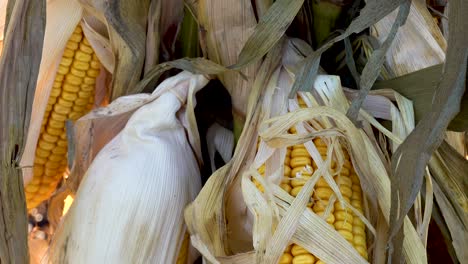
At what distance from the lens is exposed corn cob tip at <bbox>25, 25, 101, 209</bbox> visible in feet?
2.36

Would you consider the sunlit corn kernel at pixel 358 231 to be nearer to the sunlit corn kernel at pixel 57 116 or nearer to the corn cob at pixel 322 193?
the corn cob at pixel 322 193

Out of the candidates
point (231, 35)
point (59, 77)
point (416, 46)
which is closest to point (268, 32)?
point (231, 35)

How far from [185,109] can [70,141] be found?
124mm

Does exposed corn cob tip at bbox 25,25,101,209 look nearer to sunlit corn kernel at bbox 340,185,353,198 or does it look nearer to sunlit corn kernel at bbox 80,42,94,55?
sunlit corn kernel at bbox 80,42,94,55

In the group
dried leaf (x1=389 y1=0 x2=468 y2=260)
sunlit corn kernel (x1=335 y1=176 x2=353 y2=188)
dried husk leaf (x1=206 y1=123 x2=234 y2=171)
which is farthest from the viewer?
dried husk leaf (x1=206 y1=123 x2=234 y2=171)

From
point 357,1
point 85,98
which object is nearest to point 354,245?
point 357,1

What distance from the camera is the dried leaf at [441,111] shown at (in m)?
0.46

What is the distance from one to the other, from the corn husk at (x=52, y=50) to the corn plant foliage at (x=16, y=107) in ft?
0.29

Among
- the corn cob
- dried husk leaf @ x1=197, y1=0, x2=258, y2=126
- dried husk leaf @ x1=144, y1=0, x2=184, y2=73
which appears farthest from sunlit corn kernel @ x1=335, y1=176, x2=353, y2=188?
dried husk leaf @ x1=144, y1=0, x2=184, y2=73

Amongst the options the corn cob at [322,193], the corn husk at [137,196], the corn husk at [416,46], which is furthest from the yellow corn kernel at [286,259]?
the corn husk at [416,46]

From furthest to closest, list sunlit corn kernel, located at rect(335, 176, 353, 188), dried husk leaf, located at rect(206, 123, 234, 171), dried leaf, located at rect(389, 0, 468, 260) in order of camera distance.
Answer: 1. dried husk leaf, located at rect(206, 123, 234, 171)
2. sunlit corn kernel, located at rect(335, 176, 353, 188)
3. dried leaf, located at rect(389, 0, 468, 260)

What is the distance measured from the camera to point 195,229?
554mm

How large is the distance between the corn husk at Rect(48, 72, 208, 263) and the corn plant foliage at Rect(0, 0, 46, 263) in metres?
0.04

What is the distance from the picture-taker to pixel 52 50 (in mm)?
709
